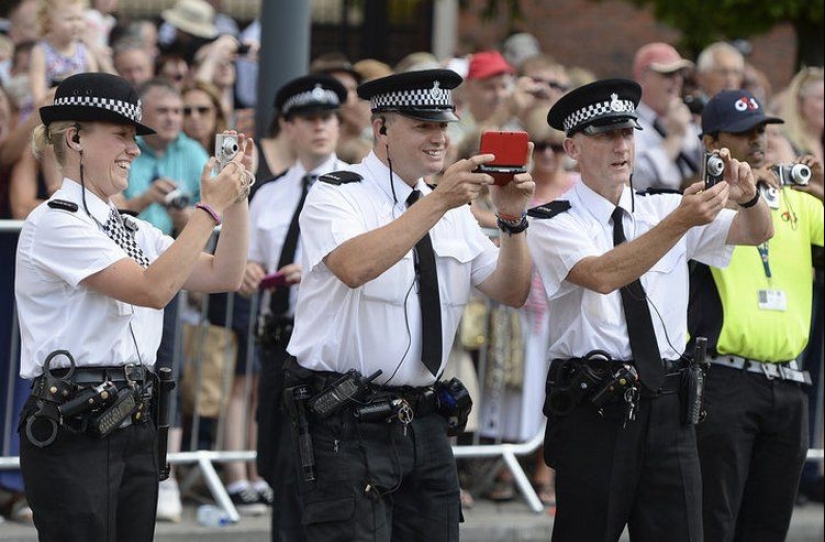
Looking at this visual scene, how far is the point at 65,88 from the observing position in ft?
17.8

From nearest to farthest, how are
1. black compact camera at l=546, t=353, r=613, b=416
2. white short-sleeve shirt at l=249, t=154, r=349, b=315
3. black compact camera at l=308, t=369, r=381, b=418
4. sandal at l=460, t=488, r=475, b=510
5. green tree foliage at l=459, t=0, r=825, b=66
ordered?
black compact camera at l=308, t=369, r=381, b=418, black compact camera at l=546, t=353, r=613, b=416, white short-sleeve shirt at l=249, t=154, r=349, b=315, sandal at l=460, t=488, r=475, b=510, green tree foliage at l=459, t=0, r=825, b=66

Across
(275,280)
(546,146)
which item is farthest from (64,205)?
(546,146)

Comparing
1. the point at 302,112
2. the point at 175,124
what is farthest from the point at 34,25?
the point at 302,112

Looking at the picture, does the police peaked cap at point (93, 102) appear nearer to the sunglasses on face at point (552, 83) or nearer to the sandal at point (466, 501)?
the sandal at point (466, 501)

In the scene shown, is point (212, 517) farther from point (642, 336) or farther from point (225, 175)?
point (225, 175)

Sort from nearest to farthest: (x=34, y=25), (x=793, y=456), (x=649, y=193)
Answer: (x=649, y=193) → (x=793, y=456) → (x=34, y=25)

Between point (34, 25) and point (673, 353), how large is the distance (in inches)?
267

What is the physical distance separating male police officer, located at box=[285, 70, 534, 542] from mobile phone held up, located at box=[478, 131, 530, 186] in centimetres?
6

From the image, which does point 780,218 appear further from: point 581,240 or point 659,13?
point 659,13

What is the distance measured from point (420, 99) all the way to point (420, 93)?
0.02 meters

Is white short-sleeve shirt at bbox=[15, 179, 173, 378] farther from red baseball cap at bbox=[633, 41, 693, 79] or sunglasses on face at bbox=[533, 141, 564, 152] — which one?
red baseball cap at bbox=[633, 41, 693, 79]

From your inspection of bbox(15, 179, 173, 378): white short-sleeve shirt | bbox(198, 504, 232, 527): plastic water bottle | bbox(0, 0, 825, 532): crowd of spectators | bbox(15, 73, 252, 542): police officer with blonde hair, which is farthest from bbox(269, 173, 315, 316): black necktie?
bbox(15, 179, 173, 378): white short-sleeve shirt

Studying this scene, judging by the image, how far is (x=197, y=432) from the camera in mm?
8594

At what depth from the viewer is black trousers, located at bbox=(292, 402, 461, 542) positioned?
5527 mm
